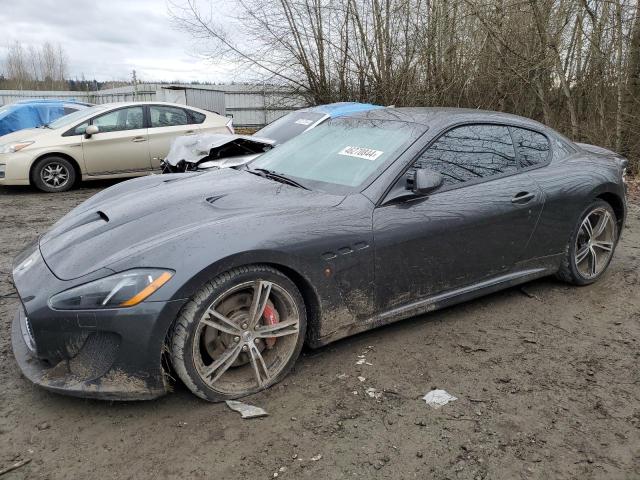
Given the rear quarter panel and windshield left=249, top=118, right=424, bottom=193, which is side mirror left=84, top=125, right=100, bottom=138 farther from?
the rear quarter panel

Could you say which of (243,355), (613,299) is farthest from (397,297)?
(613,299)

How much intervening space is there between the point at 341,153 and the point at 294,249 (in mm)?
1049

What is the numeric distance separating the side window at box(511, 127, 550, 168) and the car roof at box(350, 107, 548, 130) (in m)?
0.08

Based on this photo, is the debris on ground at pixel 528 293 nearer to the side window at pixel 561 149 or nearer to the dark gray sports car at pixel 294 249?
the dark gray sports car at pixel 294 249

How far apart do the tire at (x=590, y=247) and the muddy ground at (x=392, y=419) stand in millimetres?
728

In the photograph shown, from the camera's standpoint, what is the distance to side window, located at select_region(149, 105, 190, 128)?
30.4 ft

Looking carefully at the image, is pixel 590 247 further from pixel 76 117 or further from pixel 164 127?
pixel 76 117

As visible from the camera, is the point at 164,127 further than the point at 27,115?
No

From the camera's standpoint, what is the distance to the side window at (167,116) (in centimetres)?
927

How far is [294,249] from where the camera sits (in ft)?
9.03

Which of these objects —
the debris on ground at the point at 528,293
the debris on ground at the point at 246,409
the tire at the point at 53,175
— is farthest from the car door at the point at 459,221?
the tire at the point at 53,175

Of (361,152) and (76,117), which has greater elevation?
(76,117)

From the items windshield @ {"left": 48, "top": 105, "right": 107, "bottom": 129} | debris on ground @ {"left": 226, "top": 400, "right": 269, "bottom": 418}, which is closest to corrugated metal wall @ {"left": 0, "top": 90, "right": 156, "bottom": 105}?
windshield @ {"left": 48, "top": 105, "right": 107, "bottom": 129}

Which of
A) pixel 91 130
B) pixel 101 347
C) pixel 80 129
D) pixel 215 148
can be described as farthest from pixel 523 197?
pixel 80 129
